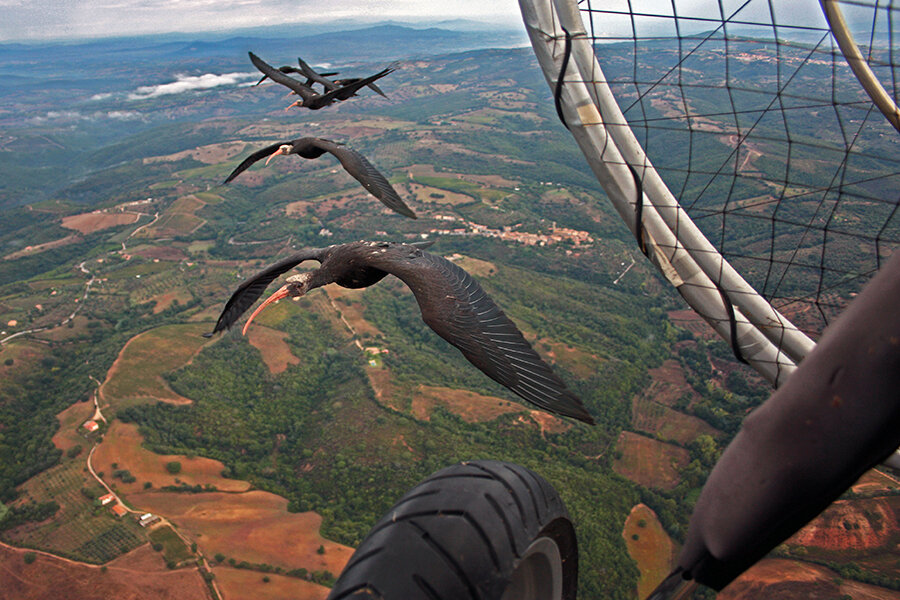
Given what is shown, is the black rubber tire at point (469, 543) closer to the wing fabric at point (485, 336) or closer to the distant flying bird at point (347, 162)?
the wing fabric at point (485, 336)

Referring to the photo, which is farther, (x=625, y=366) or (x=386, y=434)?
(x=625, y=366)

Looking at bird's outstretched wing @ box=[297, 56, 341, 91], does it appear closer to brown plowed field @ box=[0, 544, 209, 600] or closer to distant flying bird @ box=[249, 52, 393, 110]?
distant flying bird @ box=[249, 52, 393, 110]

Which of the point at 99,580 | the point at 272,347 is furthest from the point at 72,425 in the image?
the point at 272,347

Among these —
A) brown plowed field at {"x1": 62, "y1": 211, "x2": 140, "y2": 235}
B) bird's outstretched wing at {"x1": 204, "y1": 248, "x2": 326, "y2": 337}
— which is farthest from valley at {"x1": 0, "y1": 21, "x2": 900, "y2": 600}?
bird's outstretched wing at {"x1": 204, "y1": 248, "x2": 326, "y2": 337}

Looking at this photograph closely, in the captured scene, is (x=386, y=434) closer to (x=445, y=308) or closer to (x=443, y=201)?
(x=445, y=308)

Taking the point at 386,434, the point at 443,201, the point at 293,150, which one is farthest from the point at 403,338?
the point at 293,150
